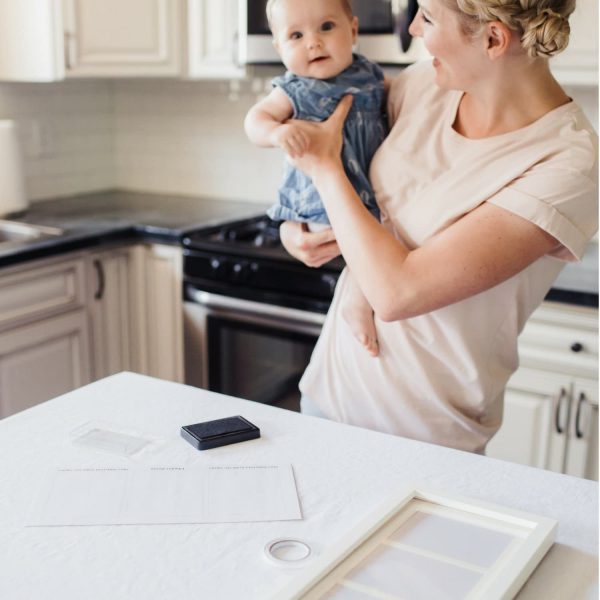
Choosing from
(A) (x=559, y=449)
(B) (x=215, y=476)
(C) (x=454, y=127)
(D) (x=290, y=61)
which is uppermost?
(D) (x=290, y=61)

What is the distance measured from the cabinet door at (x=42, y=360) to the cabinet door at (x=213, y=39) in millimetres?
956

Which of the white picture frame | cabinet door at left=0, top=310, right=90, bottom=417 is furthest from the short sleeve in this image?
cabinet door at left=0, top=310, right=90, bottom=417

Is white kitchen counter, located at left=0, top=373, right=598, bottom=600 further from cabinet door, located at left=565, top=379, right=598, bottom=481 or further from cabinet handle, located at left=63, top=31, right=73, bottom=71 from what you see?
cabinet handle, located at left=63, top=31, right=73, bottom=71

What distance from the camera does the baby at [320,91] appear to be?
1516 millimetres

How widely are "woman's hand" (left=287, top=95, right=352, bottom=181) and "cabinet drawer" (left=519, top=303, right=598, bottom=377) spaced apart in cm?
96

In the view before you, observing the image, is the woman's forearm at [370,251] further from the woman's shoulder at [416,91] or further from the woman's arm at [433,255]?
the woman's shoulder at [416,91]

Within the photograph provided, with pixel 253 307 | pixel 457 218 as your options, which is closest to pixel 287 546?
pixel 457 218

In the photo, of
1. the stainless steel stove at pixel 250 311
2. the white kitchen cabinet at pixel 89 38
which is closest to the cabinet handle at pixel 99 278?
the stainless steel stove at pixel 250 311

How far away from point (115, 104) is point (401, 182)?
2.49 meters

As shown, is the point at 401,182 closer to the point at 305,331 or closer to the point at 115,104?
the point at 305,331

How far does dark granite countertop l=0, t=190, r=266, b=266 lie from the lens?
2578mm

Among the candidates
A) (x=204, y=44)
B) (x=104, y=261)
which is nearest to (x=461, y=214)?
(x=104, y=261)

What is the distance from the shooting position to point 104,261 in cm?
281

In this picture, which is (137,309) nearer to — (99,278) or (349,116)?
(99,278)
